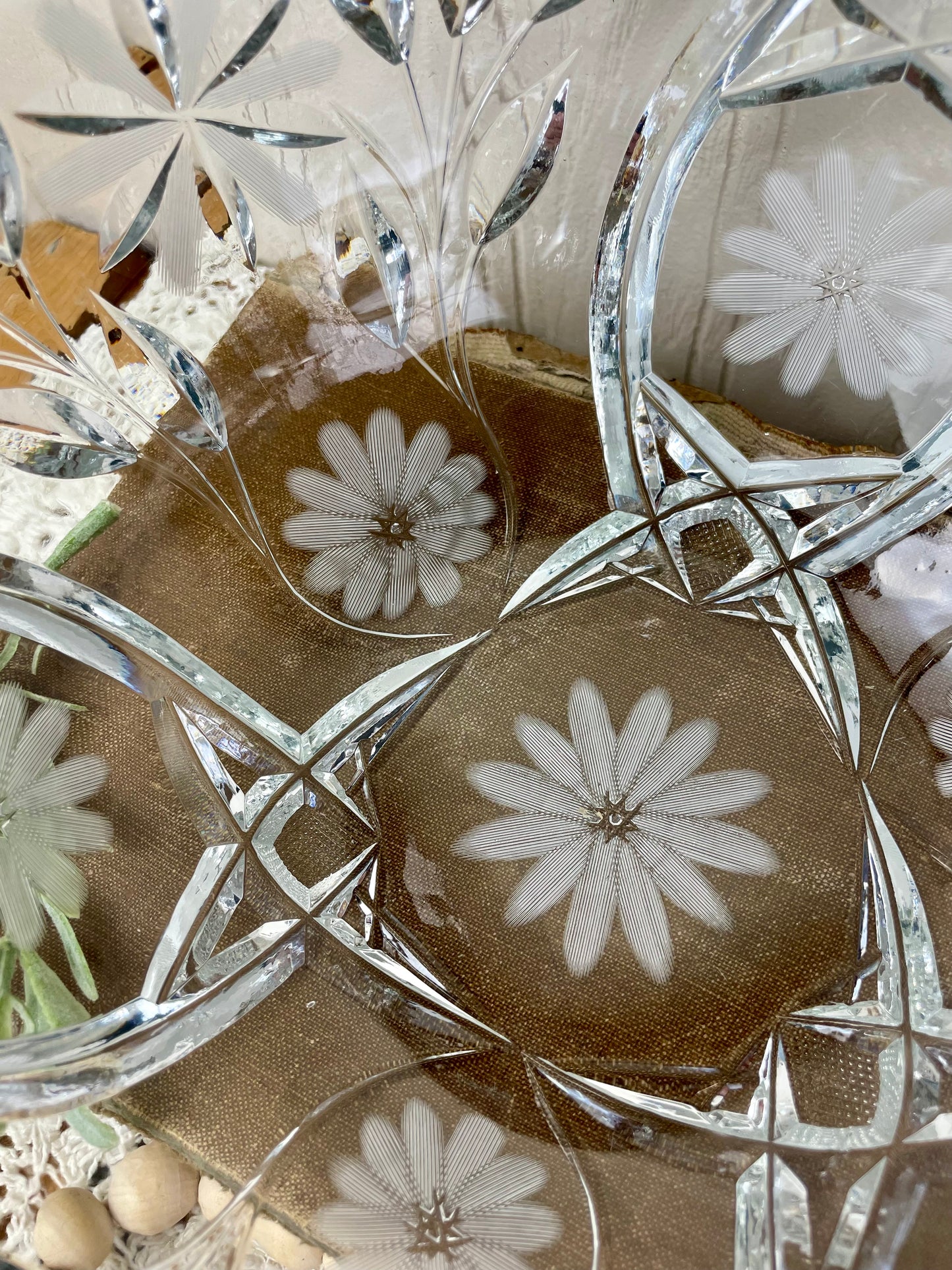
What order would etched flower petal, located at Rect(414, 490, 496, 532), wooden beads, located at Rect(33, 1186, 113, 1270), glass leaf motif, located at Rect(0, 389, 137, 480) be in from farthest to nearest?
etched flower petal, located at Rect(414, 490, 496, 532)
glass leaf motif, located at Rect(0, 389, 137, 480)
wooden beads, located at Rect(33, 1186, 113, 1270)

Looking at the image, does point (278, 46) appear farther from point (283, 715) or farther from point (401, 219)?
point (283, 715)

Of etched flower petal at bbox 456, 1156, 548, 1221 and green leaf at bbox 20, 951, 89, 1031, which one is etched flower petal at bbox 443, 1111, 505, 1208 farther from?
green leaf at bbox 20, 951, 89, 1031

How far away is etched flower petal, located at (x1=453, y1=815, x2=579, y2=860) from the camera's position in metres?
0.45

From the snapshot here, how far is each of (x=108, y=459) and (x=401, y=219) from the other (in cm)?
16

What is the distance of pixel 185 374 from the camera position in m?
0.42

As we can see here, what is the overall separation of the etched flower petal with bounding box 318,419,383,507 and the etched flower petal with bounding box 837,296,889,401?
225mm

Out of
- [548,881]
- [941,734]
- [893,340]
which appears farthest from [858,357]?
[548,881]

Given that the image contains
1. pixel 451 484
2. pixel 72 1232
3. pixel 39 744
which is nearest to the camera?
pixel 72 1232

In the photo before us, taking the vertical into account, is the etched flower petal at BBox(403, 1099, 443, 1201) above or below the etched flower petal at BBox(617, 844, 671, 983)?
below

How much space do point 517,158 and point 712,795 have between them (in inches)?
11.5

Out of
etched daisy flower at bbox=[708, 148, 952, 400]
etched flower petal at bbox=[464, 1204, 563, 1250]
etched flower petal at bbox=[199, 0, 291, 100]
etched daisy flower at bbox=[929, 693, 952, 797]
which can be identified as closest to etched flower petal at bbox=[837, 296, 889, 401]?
etched daisy flower at bbox=[708, 148, 952, 400]

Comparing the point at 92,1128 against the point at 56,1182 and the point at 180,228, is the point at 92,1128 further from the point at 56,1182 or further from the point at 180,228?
the point at 180,228

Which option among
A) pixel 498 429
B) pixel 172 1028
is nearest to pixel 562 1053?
pixel 172 1028

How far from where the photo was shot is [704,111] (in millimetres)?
419
